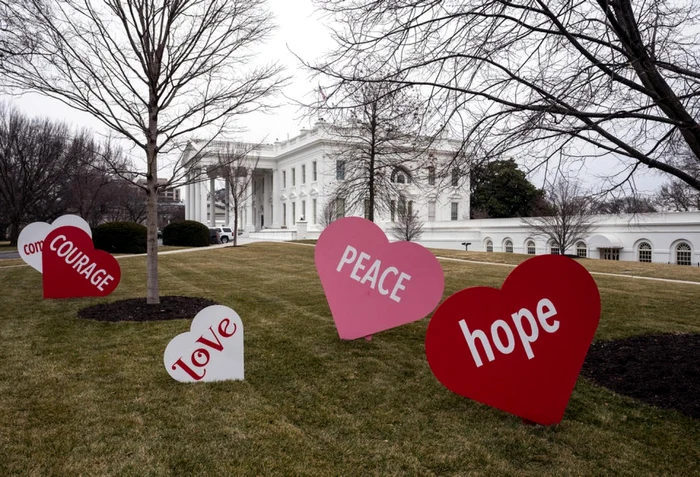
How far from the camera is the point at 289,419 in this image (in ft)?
13.4

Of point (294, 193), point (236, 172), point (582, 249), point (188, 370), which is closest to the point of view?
point (188, 370)

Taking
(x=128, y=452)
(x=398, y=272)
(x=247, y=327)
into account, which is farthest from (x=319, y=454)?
(x=247, y=327)

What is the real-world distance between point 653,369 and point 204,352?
4.74m

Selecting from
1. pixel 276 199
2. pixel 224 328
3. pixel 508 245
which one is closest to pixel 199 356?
pixel 224 328

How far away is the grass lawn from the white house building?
2.91 meters

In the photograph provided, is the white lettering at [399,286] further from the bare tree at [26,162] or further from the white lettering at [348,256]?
the bare tree at [26,162]

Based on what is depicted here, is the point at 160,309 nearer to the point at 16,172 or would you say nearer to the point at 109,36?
the point at 109,36

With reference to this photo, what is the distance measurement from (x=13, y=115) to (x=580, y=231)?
38430mm

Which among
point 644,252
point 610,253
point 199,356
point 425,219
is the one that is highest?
point 425,219

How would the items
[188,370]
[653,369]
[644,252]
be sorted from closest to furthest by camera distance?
[188,370] → [653,369] → [644,252]

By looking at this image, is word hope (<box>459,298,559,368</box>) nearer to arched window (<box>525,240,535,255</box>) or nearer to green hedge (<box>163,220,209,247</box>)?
green hedge (<box>163,220,209,247</box>)

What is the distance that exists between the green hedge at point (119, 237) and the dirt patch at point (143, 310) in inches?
640

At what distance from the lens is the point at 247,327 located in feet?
24.7

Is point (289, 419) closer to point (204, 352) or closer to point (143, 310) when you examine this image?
point (204, 352)
